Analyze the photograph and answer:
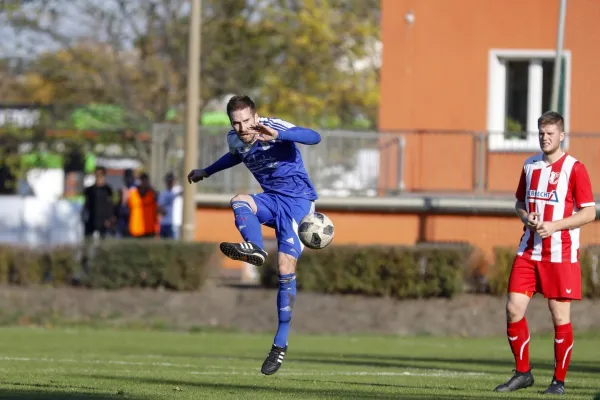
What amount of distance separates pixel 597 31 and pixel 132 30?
494 inches

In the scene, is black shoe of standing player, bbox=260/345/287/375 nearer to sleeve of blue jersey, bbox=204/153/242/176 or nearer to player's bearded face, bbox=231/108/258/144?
sleeve of blue jersey, bbox=204/153/242/176

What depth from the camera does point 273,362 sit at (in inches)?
411

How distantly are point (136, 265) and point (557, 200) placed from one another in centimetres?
1193

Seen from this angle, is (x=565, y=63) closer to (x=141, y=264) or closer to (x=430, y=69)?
(x=430, y=69)

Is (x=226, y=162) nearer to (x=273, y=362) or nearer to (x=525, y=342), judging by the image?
(x=273, y=362)

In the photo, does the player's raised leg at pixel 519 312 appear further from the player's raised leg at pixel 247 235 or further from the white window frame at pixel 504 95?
the white window frame at pixel 504 95

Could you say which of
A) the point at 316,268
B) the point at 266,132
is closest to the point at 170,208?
the point at 316,268

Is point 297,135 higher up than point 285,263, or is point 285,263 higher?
point 297,135

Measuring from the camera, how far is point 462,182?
77.9 feet

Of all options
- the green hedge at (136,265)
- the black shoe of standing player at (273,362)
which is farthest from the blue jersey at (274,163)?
the green hedge at (136,265)

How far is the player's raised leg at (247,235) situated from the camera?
1027 cm

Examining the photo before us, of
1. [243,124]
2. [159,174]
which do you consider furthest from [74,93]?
[243,124]

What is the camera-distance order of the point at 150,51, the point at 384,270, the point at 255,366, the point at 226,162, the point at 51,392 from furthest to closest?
the point at 150,51
the point at 384,270
the point at 255,366
the point at 226,162
the point at 51,392

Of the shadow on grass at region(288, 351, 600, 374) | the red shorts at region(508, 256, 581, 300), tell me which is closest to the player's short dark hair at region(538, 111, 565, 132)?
the red shorts at region(508, 256, 581, 300)
